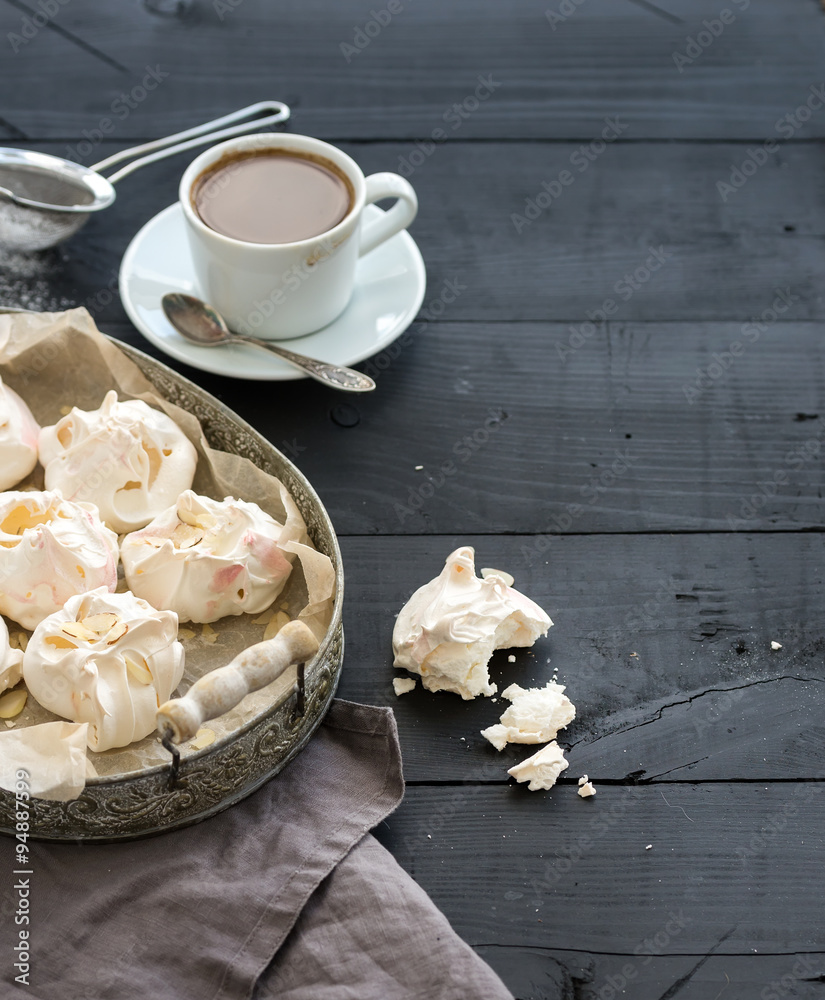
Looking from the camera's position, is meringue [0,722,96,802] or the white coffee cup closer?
meringue [0,722,96,802]

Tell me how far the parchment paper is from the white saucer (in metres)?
0.10

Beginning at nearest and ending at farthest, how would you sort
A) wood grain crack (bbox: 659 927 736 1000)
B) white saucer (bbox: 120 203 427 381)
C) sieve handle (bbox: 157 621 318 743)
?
sieve handle (bbox: 157 621 318 743) < wood grain crack (bbox: 659 927 736 1000) < white saucer (bbox: 120 203 427 381)

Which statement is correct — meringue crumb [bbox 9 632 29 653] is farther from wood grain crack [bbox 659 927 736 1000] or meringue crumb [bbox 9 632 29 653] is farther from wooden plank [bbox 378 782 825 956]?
wood grain crack [bbox 659 927 736 1000]

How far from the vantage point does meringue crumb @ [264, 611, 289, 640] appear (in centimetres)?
93

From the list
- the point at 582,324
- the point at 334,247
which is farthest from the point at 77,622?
the point at 582,324

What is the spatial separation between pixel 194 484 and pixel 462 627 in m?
0.30

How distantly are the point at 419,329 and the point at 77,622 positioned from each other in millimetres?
577

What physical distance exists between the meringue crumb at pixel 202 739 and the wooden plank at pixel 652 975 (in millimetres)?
272

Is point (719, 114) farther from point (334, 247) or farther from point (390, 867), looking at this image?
point (390, 867)

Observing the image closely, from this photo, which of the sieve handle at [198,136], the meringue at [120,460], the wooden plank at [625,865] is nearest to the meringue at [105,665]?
the meringue at [120,460]

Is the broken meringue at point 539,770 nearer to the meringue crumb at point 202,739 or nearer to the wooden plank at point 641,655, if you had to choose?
the wooden plank at point 641,655

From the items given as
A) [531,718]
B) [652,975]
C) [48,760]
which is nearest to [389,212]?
[531,718]

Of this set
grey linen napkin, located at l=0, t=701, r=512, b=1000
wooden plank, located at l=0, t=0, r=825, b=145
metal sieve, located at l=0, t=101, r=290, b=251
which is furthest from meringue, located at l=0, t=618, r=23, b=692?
wooden plank, located at l=0, t=0, r=825, b=145

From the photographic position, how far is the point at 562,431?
117 cm
